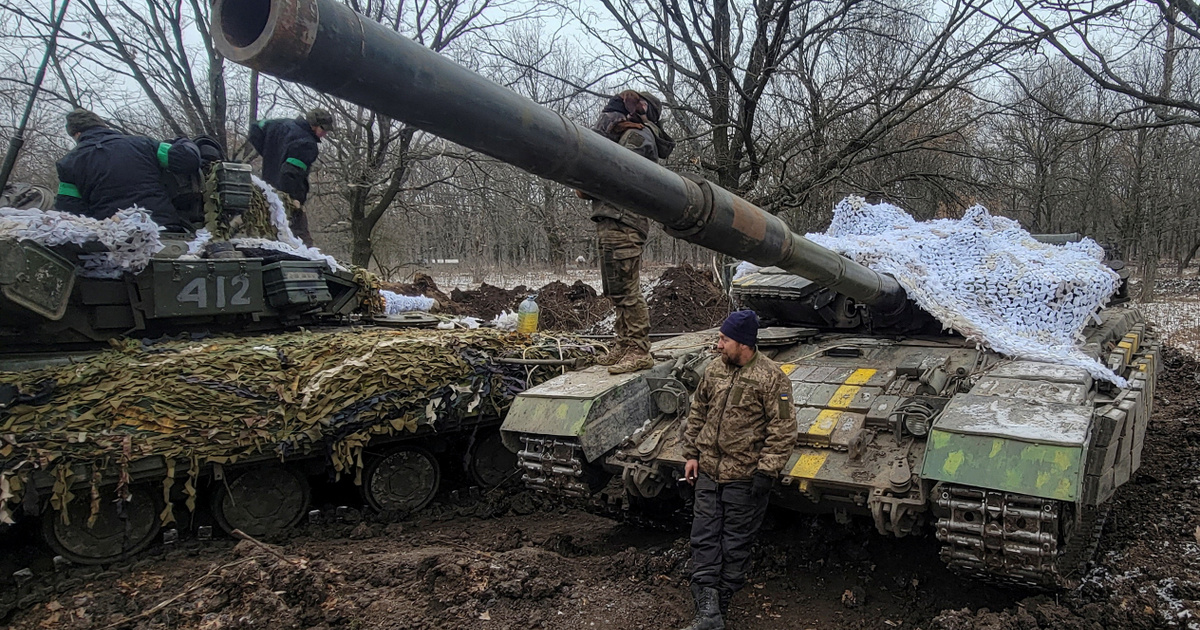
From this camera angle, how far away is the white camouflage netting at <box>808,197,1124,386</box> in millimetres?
5594

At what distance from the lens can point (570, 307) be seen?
1419 centimetres

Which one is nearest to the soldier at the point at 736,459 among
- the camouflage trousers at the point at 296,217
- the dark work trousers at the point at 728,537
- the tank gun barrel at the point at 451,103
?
the dark work trousers at the point at 728,537

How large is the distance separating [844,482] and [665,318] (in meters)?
9.12

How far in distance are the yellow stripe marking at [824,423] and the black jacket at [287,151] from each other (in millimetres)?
5891

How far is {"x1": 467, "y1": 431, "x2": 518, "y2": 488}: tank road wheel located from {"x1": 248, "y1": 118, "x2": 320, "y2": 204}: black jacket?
3441mm

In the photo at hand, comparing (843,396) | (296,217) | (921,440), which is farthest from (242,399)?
(921,440)

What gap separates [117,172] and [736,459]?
198 inches

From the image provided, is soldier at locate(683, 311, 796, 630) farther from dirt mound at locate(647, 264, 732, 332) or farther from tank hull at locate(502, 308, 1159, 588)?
dirt mound at locate(647, 264, 732, 332)

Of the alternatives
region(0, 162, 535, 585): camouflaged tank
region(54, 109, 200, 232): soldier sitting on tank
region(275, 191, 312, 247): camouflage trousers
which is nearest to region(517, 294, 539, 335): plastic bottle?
region(0, 162, 535, 585): camouflaged tank

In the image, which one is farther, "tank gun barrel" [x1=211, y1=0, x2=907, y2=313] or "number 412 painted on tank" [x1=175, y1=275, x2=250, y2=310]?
"number 412 painted on tank" [x1=175, y1=275, x2=250, y2=310]

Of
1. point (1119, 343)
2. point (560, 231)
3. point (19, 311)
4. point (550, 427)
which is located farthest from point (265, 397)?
point (560, 231)

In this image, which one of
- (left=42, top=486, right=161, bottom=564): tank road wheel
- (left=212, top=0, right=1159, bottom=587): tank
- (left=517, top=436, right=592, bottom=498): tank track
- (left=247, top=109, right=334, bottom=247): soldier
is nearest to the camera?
(left=212, top=0, right=1159, bottom=587): tank

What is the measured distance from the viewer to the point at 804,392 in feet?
17.8

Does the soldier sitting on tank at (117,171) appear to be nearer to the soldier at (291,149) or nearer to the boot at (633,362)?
the soldier at (291,149)
